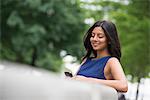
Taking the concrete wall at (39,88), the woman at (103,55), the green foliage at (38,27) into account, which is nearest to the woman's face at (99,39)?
the woman at (103,55)

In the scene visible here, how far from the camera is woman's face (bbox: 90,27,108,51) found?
1.98 m

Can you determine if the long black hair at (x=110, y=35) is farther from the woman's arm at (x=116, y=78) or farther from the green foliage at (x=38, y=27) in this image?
the green foliage at (x=38, y=27)

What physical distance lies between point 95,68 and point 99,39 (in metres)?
0.13

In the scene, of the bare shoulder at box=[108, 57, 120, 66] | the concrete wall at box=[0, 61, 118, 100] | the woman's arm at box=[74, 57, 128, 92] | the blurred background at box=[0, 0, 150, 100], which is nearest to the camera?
the concrete wall at box=[0, 61, 118, 100]

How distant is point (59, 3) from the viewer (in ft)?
84.1

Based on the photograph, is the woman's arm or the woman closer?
the woman's arm

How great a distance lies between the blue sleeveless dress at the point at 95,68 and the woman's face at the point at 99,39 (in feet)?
0.18

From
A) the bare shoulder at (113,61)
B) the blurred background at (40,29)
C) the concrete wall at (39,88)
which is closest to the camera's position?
the concrete wall at (39,88)

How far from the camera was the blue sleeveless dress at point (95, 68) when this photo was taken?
200 cm

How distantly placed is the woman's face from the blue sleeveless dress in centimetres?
5

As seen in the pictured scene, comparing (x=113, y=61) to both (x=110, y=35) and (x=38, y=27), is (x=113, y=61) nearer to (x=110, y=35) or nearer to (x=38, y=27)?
(x=110, y=35)

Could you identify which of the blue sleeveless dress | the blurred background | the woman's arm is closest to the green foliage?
the blurred background

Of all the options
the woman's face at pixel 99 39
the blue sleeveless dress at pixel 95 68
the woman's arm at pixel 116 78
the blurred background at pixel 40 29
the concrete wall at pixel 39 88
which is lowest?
the concrete wall at pixel 39 88

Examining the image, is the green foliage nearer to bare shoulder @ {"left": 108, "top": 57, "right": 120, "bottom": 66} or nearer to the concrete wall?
bare shoulder @ {"left": 108, "top": 57, "right": 120, "bottom": 66}
